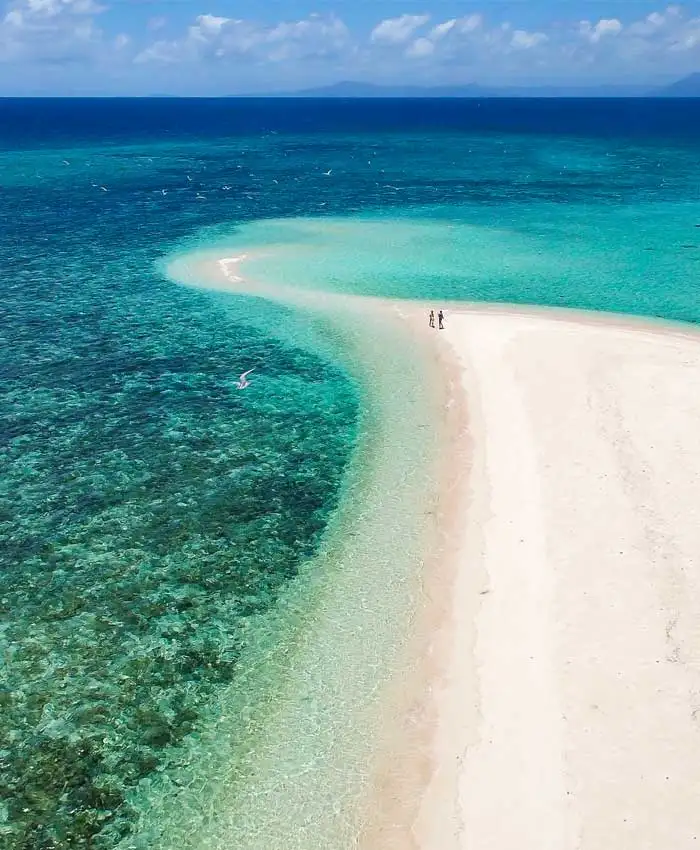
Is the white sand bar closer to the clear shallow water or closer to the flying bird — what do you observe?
the clear shallow water

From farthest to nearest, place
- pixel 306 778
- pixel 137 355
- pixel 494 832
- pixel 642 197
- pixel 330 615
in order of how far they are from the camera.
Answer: pixel 642 197, pixel 137 355, pixel 330 615, pixel 306 778, pixel 494 832

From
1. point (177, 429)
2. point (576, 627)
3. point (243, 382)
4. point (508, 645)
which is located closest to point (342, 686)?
point (508, 645)

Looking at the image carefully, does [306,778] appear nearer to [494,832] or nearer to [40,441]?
[494,832]

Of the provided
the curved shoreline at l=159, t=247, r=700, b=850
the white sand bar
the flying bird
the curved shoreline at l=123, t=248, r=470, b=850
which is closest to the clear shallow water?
the curved shoreline at l=123, t=248, r=470, b=850

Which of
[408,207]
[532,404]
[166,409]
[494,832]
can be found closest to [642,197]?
[408,207]

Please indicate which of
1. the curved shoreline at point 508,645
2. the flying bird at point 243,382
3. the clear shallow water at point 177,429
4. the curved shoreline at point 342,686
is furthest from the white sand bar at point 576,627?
the flying bird at point 243,382

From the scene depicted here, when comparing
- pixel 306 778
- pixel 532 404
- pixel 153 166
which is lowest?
pixel 306 778

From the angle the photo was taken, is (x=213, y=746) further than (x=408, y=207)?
No

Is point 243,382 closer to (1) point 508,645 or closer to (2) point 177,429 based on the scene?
(2) point 177,429
